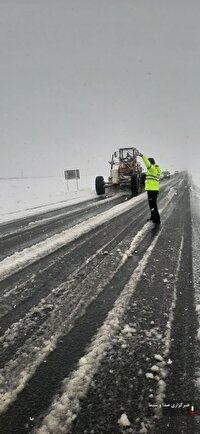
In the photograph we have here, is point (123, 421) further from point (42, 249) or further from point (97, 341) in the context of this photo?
point (42, 249)

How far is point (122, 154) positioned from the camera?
18.8 m

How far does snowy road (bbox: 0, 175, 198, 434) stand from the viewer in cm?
185

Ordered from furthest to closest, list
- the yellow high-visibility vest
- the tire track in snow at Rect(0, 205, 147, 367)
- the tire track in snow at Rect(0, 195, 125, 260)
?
the yellow high-visibility vest < the tire track in snow at Rect(0, 195, 125, 260) < the tire track in snow at Rect(0, 205, 147, 367)

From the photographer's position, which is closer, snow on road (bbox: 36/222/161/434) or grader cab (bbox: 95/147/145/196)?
snow on road (bbox: 36/222/161/434)

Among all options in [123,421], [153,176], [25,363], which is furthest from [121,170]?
[123,421]

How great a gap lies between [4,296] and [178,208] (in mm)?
8805

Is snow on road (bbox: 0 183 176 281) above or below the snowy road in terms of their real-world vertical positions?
above

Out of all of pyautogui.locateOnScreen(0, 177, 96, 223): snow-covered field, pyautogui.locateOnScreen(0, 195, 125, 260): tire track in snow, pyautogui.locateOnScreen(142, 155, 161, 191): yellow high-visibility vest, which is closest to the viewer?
pyautogui.locateOnScreen(0, 195, 125, 260): tire track in snow

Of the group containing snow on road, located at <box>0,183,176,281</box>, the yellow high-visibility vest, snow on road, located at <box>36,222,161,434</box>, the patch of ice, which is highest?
the yellow high-visibility vest

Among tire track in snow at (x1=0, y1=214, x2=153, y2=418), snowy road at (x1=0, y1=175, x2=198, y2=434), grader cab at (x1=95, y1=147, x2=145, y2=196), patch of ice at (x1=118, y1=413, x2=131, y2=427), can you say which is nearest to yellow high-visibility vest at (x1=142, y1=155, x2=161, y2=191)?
snowy road at (x1=0, y1=175, x2=198, y2=434)

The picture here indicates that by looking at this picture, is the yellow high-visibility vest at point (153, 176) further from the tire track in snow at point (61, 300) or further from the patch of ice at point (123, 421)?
the patch of ice at point (123, 421)

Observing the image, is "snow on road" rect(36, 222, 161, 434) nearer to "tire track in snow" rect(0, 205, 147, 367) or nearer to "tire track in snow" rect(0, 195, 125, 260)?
"tire track in snow" rect(0, 205, 147, 367)

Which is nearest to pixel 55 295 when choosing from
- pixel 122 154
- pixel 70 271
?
pixel 70 271

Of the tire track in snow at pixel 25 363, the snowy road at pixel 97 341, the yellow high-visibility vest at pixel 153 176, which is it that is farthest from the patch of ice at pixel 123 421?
the yellow high-visibility vest at pixel 153 176
